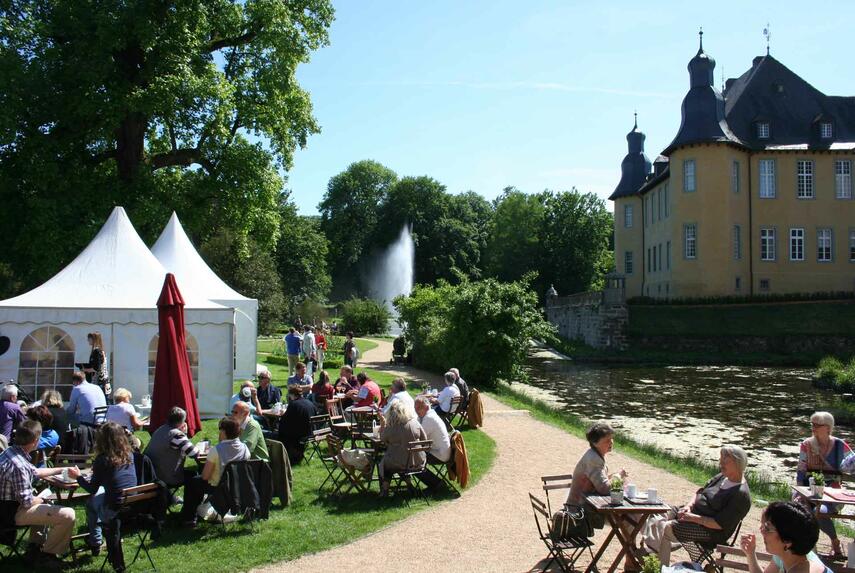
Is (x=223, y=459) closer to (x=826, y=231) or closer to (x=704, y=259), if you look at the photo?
(x=704, y=259)

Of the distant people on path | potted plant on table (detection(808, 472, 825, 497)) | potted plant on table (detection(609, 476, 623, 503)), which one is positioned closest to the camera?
potted plant on table (detection(609, 476, 623, 503))

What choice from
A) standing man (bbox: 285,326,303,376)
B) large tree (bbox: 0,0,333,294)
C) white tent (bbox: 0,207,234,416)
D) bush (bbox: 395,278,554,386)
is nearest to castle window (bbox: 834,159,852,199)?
bush (bbox: 395,278,554,386)

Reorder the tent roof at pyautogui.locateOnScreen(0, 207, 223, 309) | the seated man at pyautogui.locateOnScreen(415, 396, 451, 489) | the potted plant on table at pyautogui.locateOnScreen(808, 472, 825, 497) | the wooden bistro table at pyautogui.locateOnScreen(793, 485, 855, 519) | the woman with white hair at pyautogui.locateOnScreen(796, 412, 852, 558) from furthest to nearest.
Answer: the tent roof at pyautogui.locateOnScreen(0, 207, 223, 309) < the seated man at pyautogui.locateOnScreen(415, 396, 451, 489) < the woman with white hair at pyautogui.locateOnScreen(796, 412, 852, 558) < the potted plant on table at pyautogui.locateOnScreen(808, 472, 825, 497) < the wooden bistro table at pyautogui.locateOnScreen(793, 485, 855, 519)

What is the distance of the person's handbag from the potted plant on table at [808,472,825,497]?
2.14 metres

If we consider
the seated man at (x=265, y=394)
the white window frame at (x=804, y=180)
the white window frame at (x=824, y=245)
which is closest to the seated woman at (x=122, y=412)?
the seated man at (x=265, y=394)

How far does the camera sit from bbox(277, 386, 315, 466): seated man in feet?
34.8

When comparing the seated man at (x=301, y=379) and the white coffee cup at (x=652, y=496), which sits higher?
the seated man at (x=301, y=379)

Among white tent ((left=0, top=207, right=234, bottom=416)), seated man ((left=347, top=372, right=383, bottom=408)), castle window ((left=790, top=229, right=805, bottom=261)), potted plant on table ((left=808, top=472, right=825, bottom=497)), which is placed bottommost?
potted plant on table ((left=808, top=472, right=825, bottom=497))

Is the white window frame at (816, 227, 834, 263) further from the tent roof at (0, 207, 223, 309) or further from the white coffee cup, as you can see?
the white coffee cup

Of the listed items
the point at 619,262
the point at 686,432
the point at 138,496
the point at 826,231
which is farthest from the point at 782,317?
the point at 138,496

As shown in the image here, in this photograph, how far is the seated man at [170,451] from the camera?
7754mm

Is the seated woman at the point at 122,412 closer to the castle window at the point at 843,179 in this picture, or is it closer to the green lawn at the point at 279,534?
the green lawn at the point at 279,534

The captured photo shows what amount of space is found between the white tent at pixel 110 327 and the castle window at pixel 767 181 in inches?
1549

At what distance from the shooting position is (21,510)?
6.54 metres
